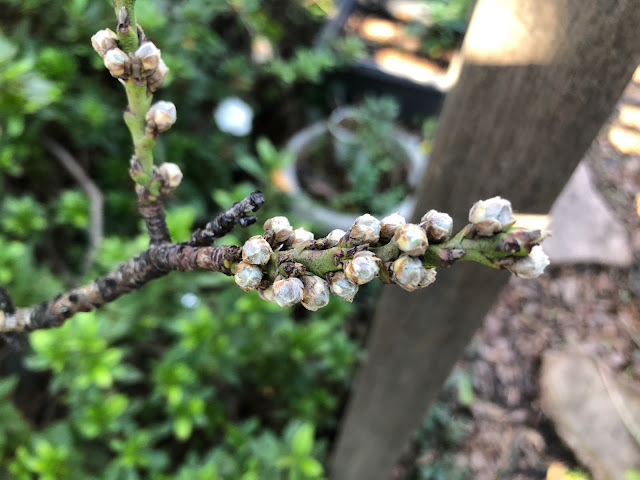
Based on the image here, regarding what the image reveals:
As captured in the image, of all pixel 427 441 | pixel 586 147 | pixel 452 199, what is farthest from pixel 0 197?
pixel 427 441

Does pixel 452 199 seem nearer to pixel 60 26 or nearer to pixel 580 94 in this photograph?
pixel 580 94

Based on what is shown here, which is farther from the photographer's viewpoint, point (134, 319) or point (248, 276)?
point (134, 319)

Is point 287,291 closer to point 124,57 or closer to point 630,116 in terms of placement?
point 124,57

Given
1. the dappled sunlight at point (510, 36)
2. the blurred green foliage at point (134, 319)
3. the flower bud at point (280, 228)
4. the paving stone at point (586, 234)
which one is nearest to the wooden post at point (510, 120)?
the dappled sunlight at point (510, 36)

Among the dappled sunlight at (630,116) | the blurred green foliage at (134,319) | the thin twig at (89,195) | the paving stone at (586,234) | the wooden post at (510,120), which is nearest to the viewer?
the wooden post at (510,120)

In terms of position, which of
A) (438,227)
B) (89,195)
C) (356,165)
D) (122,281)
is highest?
(438,227)

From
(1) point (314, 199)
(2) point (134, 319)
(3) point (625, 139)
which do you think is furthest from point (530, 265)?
(3) point (625, 139)

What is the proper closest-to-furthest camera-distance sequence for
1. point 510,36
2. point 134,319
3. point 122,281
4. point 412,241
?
point 412,241
point 122,281
point 510,36
point 134,319

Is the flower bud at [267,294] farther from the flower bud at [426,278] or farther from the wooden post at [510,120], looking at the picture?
the wooden post at [510,120]
